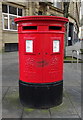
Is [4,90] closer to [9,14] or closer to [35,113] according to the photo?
[35,113]

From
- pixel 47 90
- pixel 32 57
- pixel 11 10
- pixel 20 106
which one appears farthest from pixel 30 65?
pixel 11 10

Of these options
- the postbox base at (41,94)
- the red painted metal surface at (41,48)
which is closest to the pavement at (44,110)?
the postbox base at (41,94)

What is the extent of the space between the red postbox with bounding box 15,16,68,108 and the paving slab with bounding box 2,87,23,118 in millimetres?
221

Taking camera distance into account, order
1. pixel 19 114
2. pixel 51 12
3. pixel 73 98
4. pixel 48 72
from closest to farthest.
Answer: pixel 19 114 < pixel 48 72 < pixel 73 98 < pixel 51 12

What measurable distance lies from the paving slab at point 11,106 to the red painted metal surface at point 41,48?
0.63m

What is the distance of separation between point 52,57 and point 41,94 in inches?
32.6

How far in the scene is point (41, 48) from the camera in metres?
3.11

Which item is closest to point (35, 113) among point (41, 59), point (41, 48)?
point (41, 59)

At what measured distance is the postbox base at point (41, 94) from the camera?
10.6ft

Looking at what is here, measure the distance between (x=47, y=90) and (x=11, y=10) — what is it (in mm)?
14442

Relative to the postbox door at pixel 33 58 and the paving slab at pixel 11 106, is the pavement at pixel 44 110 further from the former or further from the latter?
the postbox door at pixel 33 58

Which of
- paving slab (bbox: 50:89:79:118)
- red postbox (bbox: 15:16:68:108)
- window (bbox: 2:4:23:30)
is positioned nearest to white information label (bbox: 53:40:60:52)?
red postbox (bbox: 15:16:68:108)

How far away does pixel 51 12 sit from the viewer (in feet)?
73.9

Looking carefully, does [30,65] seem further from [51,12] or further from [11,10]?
[51,12]
